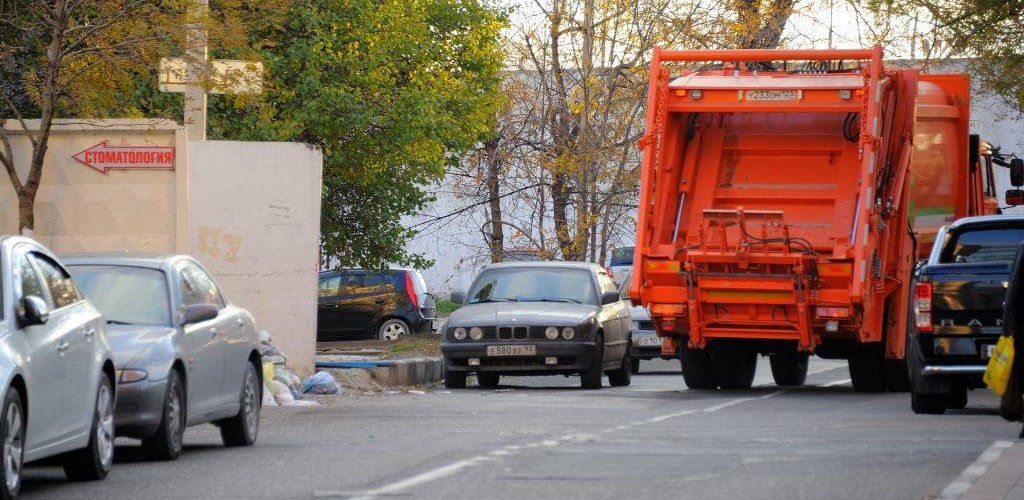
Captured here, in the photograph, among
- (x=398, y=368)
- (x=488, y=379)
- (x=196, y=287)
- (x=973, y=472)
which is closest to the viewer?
(x=973, y=472)

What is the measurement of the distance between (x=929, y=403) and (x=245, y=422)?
594cm

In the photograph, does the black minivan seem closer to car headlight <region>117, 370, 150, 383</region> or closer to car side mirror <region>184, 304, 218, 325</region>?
car side mirror <region>184, 304, 218, 325</region>

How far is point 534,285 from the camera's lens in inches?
880

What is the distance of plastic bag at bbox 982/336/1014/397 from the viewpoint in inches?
343

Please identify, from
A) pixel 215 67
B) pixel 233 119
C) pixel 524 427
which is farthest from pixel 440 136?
pixel 524 427

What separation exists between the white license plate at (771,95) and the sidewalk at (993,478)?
728cm

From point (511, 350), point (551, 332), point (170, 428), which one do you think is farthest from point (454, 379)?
point (170, 428)

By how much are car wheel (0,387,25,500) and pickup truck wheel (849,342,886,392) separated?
39.1 ft

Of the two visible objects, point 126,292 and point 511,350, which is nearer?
point 126,292

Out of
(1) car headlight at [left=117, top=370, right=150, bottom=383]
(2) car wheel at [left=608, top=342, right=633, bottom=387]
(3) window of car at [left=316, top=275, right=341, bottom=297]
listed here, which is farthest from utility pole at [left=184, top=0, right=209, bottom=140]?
(3) window of car at [left=316, top=275, right=341, bottom=297]

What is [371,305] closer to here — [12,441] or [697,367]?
[697,367]

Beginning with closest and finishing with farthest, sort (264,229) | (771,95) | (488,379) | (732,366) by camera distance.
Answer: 1. (771,95)
2. (264,229)
3. (732,366)
4. (488,379)

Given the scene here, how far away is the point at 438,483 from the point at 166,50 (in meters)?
9.21

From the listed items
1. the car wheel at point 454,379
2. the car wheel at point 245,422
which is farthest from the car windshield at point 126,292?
the car wheel at point 454,379
